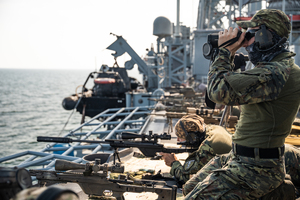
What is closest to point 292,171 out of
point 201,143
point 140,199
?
point 201,143

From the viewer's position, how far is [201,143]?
13.7ft

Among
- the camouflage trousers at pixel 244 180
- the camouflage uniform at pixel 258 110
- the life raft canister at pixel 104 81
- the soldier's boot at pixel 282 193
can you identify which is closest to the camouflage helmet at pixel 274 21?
the camouflage uniform at pixel 258 110

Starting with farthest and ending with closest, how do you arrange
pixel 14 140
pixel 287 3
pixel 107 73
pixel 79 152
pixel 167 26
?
pixel 14 140 < pixel 167 26 < pixel 107 73 < pixel 287 3 < pixel 79 152

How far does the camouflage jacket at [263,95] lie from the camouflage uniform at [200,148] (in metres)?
1.57

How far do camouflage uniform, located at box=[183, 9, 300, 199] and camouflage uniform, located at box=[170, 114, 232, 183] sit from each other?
1.53 metres

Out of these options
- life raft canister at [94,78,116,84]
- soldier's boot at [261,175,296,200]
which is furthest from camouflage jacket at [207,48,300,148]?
life raft canister at [94,78,116,84]

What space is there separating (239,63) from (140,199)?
2144mm

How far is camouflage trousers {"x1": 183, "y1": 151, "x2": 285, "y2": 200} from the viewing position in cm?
238

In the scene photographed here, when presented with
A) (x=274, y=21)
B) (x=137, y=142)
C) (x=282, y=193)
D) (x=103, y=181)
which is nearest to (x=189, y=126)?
(x=137, y=142)

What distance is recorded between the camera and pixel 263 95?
2.29 m

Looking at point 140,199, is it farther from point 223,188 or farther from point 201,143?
point 223,188

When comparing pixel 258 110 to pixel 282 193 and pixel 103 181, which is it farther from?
pixel 103 181

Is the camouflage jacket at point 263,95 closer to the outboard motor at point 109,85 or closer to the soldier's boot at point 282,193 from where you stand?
the soldier's boot at point 282,193

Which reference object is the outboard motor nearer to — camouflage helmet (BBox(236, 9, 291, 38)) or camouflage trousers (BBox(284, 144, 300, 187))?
camouflage trousers (BBox(284, 144, 300, 187))
